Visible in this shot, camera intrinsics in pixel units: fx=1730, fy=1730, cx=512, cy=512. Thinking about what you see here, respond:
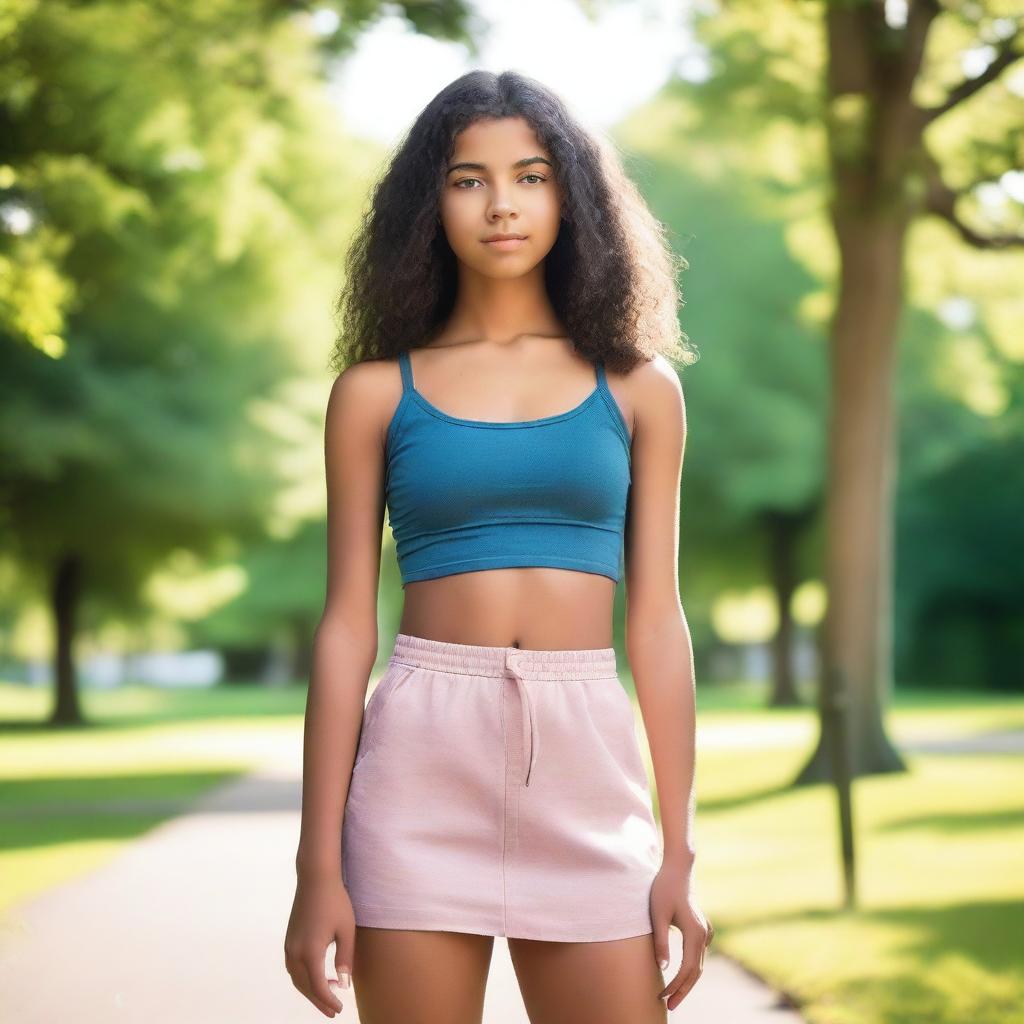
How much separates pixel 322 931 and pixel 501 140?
1350 mm

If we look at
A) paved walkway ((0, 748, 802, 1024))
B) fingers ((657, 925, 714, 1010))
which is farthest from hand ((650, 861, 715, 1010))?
paved walkway ((0, 748, 802, 1024))

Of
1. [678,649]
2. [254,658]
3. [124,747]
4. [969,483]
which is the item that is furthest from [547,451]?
[254,658]

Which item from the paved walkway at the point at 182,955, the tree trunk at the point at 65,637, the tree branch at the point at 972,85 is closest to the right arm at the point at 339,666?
Answer: the paved walkway at the point at 182,955

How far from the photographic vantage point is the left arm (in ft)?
9.16

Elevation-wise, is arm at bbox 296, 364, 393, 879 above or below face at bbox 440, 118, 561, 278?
below

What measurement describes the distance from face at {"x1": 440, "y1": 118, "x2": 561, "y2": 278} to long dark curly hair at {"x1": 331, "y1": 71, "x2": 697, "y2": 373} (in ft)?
0.07

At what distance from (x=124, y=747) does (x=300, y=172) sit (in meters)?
7.78

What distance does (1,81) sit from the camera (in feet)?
29.2

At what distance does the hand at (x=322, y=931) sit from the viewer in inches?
107

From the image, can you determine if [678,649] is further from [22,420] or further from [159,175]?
[22,420]

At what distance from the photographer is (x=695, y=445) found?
97.2ft

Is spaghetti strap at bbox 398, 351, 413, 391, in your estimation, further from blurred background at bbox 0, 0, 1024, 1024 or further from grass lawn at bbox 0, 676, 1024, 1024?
grass lawn at bbox 0, 676, 1024, 1024

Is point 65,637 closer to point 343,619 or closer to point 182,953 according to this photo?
point 182,953

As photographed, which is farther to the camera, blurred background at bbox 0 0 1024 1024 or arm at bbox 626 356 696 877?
blurred background at bbox 0 0 1024 1024
